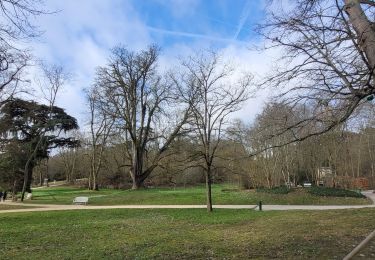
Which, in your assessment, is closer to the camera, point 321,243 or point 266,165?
point 321,243

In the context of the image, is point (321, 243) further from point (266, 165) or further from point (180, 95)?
point (266, 165)

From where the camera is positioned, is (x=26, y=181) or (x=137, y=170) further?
(x=137, y=170)

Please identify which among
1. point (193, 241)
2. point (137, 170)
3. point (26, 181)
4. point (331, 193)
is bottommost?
point (193, 241)

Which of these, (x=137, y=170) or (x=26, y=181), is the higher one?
(x=137, y=170)

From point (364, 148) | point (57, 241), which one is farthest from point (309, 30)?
point (364, 148)

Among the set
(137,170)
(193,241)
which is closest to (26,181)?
(137,170)

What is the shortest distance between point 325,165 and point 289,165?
7026mm

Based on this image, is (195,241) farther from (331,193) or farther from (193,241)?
(331,193)

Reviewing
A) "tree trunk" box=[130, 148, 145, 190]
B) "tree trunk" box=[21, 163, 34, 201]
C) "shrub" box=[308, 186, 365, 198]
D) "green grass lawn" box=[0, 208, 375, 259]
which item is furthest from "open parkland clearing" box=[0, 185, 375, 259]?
"tree trunk" box=[130, 148, 145, 190]

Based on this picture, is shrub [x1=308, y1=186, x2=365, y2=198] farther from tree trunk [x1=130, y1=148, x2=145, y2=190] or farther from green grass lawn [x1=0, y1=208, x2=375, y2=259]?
tree trunk [x1=130, y1=148, x2=145, y2=190]

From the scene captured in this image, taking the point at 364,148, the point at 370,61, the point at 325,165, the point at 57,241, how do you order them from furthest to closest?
the point at 364,148, the point at 325,165, the point at 57,241, the point at 370,61

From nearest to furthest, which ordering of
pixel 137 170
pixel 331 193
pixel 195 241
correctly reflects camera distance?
1. pixel 195 241
2. pixel 331 193
3. pixel 137 170

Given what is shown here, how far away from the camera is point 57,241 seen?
12.3 m

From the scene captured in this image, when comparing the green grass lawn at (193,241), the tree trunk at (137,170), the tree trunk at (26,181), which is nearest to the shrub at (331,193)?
the green grass lawn at (193,241)
